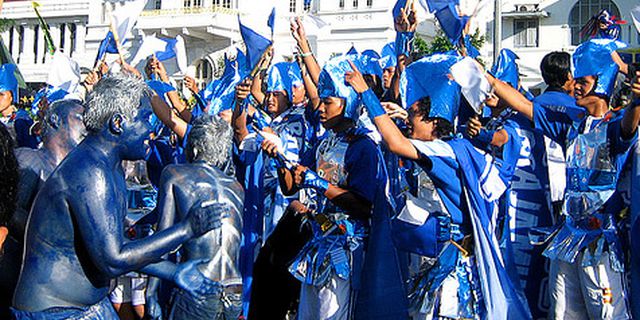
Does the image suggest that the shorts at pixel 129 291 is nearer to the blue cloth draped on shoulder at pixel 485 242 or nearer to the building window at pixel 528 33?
the blue cloth draped on shoulder at pixel 485 242

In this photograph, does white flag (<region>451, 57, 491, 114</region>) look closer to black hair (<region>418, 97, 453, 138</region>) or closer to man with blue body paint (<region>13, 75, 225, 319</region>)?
black hair (<region>418, 97, 453, 138</region>)

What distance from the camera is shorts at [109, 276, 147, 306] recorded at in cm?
664

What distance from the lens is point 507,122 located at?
5.92 metres

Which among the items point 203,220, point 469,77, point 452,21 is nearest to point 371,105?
point 469,77

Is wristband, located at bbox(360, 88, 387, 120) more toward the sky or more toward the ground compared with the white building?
more toward the ground

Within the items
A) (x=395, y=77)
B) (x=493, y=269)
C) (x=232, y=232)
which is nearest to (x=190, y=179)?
(x=232, y=232)

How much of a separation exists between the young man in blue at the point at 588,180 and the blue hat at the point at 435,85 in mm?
733

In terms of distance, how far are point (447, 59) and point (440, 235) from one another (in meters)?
1.01

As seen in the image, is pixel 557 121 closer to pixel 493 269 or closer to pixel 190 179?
pixel 493 269

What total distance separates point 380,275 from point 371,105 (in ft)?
4.02

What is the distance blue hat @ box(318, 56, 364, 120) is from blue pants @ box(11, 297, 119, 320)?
2.21 meters

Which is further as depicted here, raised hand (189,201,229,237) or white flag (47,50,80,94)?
white flag (47,50,80,94)

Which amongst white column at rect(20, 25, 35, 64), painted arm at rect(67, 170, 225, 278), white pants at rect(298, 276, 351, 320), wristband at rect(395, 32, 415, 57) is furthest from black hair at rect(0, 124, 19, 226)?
white column at rect(20, 25, 35, 64)

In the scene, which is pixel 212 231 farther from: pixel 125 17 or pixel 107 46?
pixel 107 46
